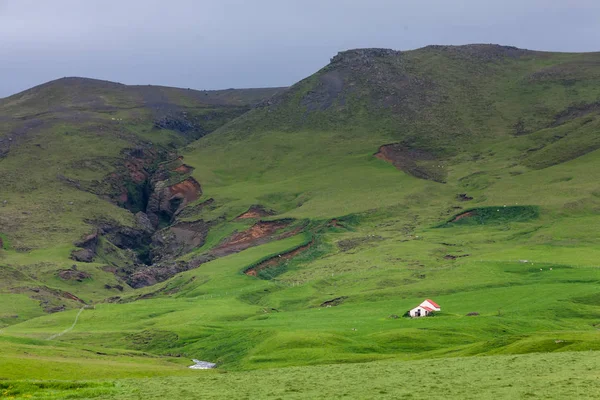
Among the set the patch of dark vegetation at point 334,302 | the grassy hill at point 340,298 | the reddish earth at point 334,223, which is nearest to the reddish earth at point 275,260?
the grassy hill at point 340,298

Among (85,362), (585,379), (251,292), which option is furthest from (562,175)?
(585,379)

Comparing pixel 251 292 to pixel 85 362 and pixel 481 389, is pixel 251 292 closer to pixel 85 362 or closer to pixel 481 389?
pixel 85 362

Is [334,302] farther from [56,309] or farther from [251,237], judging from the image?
[251,237]

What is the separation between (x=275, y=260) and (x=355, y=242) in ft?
50.0

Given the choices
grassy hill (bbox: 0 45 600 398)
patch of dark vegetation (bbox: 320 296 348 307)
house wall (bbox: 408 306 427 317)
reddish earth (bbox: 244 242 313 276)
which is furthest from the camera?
reddish earth (bbox: 244 242 313 276)

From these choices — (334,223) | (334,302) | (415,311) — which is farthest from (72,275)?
(415,311)

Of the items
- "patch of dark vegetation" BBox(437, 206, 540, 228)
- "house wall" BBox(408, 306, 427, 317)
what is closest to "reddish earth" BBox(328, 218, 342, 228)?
"patch of dark vegetation" BBox(437, 206, 540, 228)

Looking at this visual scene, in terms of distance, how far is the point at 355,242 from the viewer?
544ft

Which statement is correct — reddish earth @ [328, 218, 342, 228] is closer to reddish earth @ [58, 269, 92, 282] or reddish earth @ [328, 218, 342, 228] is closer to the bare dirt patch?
the bare dirt patch

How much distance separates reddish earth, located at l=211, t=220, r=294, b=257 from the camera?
179625 millimetres

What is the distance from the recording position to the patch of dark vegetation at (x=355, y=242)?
6432 inches

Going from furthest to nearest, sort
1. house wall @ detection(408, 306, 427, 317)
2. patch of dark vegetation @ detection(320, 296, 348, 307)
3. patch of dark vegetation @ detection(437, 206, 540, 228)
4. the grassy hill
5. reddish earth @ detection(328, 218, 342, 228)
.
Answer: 1. reddish earth @ detection(328, 218, 342, 228)
2. patch of dark vegetation @ detection(437, 206, 540, 228)
3. patch of dark vegetation @ detection(320, 296, 348, 307)
4. house wall @ detection(408, 306, 427, 317)
5. the grassy hill

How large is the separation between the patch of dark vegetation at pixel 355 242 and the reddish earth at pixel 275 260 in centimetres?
627

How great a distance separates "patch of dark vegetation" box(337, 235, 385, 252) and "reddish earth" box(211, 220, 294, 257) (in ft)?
50.7
